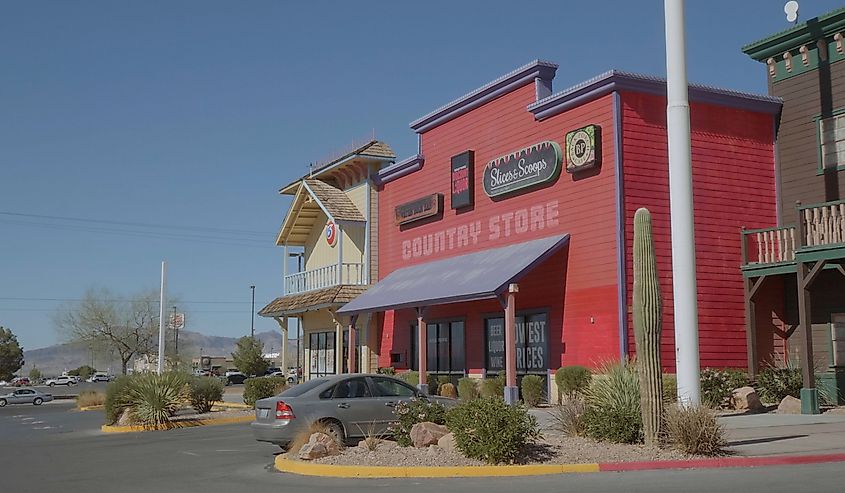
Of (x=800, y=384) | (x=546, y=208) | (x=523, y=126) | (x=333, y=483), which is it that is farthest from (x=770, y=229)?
(x=333, y=483)

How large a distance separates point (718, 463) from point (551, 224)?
13.5 meters

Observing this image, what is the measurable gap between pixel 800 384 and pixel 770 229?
408 centimetres

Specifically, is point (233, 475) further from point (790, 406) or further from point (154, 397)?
point (790, 406)

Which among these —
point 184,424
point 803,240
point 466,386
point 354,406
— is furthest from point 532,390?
point 184,424

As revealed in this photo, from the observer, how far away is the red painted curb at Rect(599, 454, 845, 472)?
1345cm

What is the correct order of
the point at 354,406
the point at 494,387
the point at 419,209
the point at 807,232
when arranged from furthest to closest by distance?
the point at 419,209 < the point at 494,387 < the point at 807,232 < the point at 354,406

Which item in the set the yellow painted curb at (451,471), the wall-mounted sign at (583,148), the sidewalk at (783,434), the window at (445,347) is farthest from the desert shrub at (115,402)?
the yellow painted curb at (451,471)

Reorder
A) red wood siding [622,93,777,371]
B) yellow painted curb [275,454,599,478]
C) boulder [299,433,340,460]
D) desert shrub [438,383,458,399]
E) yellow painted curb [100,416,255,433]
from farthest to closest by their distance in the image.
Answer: desert shrub [438,383,458,399] → yellow painted curb [100,416,255,433] → red wood siding [622,93,777,371] → boulder [299,433,340,460] → yellow painted curb [275,454,599,478]

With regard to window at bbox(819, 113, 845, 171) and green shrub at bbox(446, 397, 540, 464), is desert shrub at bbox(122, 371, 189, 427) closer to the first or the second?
green shrub at bbox(446, 397, 540, 464)

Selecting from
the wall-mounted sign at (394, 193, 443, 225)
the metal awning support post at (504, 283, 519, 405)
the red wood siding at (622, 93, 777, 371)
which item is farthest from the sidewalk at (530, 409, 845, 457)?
the wall-mounted sign at (394, 193, 443, 225)

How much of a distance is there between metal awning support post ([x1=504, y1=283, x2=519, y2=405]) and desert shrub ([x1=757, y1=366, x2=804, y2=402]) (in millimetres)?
6281

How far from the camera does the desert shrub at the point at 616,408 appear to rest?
49.1ft

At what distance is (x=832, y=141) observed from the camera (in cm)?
2430

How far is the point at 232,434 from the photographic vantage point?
2323 centimetres
